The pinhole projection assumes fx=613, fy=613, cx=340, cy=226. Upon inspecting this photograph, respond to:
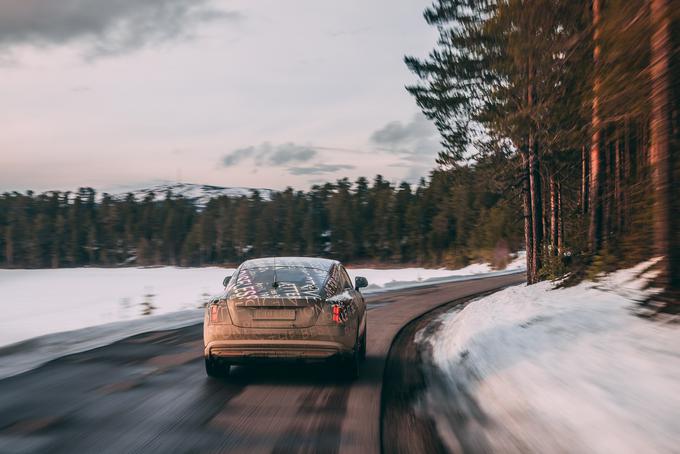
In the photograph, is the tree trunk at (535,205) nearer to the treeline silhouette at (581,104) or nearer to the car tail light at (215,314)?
the treeline silhouette at (581,104)

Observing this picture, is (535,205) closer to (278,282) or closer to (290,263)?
(290,263)

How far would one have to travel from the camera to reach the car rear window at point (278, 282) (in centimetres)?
745

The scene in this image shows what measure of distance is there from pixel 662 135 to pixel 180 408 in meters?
7.20

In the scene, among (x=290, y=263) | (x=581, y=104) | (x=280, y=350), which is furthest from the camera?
(x=581, y=104)

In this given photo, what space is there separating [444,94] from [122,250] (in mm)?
120538

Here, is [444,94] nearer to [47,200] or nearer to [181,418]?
[181,418]

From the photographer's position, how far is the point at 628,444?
4316mm

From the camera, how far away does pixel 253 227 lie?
118375mm

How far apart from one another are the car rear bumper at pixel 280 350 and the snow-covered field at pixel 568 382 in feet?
4.41

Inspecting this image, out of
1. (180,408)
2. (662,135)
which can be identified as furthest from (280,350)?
(662,135)

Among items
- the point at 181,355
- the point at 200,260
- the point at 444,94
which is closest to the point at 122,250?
the point at 200,260

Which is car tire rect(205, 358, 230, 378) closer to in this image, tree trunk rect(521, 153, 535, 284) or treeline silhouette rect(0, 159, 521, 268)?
tree trunk rect(521, 153, 535, 284)

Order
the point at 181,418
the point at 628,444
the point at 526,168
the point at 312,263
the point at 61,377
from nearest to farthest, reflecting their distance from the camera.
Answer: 1. the point at 628,444
2. the point at 181,418
3. the point at 61,377
4. the point at 312,263
5. the point at 526,168

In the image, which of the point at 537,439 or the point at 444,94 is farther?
the point at 444,94
